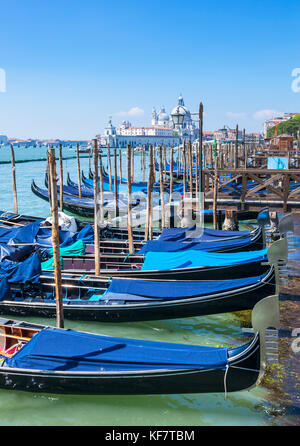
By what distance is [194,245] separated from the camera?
1045cm

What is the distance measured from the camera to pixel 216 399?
6.00 m

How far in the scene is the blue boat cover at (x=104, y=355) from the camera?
17.7ft

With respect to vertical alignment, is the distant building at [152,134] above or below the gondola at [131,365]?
above

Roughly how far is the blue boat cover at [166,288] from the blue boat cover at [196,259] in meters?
1.06

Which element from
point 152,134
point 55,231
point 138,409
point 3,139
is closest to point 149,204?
point 55,231

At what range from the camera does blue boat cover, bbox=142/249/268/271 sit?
29.9 ft

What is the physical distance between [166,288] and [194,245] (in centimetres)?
259

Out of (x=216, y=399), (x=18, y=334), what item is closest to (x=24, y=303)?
(x=18, y=334)

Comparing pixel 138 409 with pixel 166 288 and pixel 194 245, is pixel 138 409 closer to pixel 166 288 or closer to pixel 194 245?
pixel 166 288

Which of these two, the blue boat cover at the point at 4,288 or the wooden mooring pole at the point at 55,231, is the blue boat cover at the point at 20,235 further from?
the wooden mooring pole at the point at 55,231

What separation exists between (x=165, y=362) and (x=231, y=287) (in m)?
2.82

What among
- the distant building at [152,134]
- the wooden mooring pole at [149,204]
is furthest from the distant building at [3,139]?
the wooden mooring pole at [149,204]

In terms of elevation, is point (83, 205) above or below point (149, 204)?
below

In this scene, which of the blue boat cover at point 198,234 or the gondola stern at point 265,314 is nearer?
the gondola stern at point 265,314
